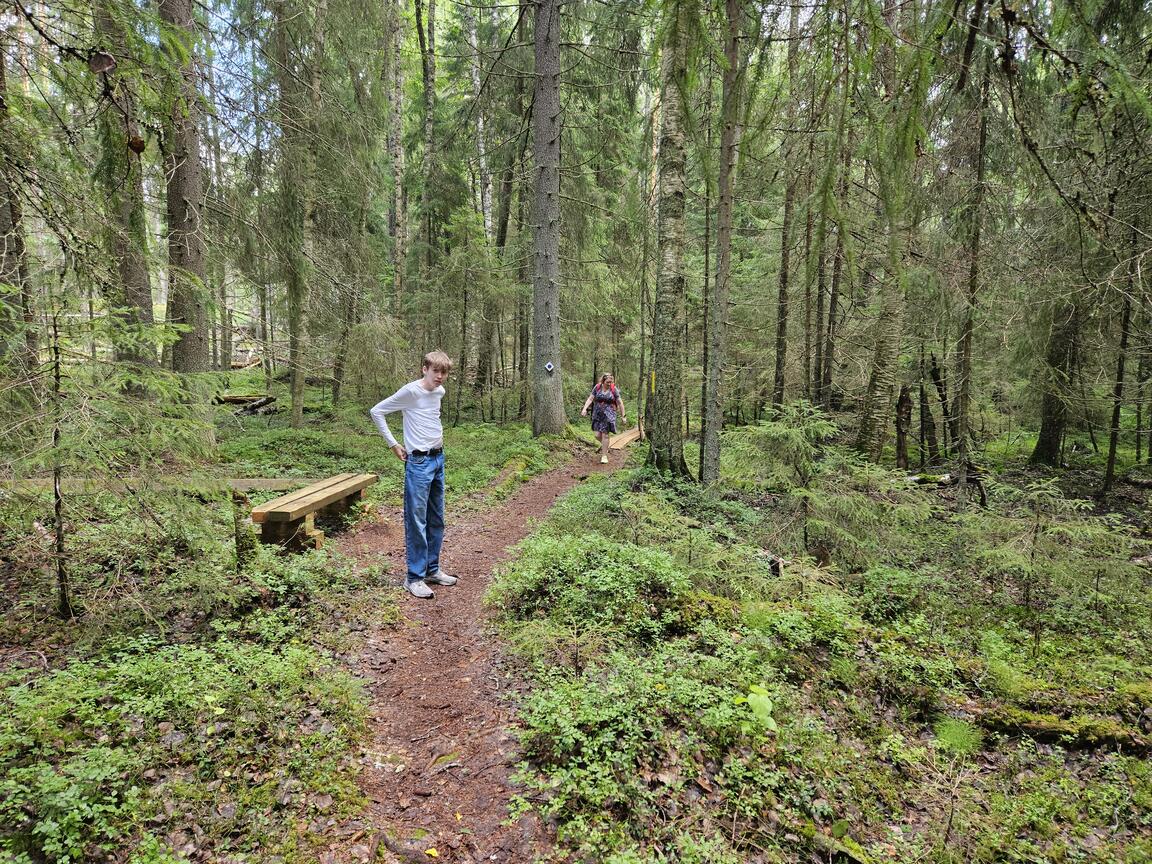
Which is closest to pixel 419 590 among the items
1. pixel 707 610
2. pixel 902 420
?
pixel 707 610

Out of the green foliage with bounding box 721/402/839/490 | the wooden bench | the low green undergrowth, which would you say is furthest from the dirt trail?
the green foliage with bounding box 721/402/839/490

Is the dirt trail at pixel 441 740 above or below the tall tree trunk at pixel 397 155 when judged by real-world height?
below

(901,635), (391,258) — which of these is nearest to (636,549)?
(901,635)

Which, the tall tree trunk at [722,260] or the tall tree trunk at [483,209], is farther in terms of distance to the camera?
the tall tree trunk at [483,209]

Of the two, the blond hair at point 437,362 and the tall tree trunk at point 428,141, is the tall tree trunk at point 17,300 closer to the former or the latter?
the blond hair at point 437,362

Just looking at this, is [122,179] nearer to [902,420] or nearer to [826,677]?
[826,677]

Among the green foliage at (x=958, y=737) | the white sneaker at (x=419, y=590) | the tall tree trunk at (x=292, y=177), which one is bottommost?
the green foliage at (x=958, y=737)

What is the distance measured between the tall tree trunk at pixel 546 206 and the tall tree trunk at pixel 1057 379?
29.8 ft

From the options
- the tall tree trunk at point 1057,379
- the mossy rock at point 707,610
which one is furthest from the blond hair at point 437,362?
the tall tree trunk at point 1057,379

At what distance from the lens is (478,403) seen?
710 inches

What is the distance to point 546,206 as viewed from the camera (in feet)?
37.8

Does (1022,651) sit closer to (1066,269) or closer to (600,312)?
(1066,269)

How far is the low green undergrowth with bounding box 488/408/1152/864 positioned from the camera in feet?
9.09

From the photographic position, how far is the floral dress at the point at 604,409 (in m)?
11.6
